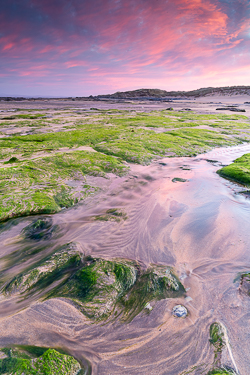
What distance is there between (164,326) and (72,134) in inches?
473

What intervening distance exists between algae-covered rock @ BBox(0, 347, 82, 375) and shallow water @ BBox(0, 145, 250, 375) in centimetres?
12

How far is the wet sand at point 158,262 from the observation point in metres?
2.04

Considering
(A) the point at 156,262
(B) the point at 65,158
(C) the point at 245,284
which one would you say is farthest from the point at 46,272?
(B) the point at 65,158

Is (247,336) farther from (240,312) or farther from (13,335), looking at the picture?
(13,335)

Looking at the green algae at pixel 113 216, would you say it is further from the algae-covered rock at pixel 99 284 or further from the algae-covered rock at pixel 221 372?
the algae-covered rock at pixel 221 372

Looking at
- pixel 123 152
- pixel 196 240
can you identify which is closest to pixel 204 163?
pixel 123 152

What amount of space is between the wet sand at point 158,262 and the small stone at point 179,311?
57 mm

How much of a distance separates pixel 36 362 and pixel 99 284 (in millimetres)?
1083

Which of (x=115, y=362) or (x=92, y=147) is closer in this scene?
(x=115, y=362)

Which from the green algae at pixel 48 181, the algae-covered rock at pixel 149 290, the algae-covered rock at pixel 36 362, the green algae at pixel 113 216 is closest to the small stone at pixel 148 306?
the algae-covered rock at pixel 149 290

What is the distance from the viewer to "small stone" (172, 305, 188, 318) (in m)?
2.40

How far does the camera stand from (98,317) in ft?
7.79

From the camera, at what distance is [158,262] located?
3.27 m

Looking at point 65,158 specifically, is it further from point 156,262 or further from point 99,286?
point 99,286
